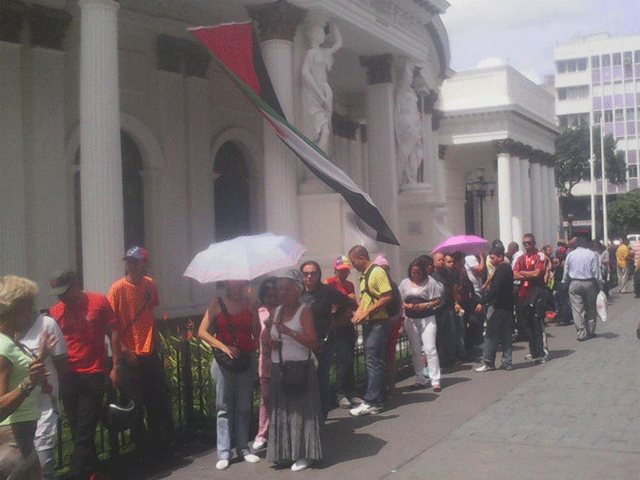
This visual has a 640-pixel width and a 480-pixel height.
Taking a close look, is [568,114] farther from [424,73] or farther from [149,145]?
[149,145]

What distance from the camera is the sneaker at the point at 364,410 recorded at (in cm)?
872

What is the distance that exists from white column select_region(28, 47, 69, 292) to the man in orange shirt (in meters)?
6.67

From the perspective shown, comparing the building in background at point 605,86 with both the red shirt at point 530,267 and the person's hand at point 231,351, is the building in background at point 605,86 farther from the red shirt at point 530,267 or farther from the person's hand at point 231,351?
the person's hand at point 231,351

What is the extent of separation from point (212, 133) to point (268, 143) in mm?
4368

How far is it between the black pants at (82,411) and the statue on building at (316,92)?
809cm

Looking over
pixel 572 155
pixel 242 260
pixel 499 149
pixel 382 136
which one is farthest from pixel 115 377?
pixel 572 155

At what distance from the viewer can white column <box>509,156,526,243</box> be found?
31.4 metres

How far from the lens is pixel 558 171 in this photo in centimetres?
5794

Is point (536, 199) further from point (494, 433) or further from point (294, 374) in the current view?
point (294, 374)

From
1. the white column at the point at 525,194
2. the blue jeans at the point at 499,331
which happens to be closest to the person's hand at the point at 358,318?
the blue jeans at the point at 499,331

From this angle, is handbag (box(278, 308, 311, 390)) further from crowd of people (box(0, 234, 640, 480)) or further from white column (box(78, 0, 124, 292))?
white column (box(78, 0, 124, 292))

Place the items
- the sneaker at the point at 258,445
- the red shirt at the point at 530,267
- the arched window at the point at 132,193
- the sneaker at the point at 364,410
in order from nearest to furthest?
the sneaker at the point at 258,445, the sneaker at the point at 364,410, the red shirt at the point at 530,267, the arched window at the point at 132,193

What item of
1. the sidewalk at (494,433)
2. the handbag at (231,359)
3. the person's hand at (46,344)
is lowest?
the sidewalk at (494,433)

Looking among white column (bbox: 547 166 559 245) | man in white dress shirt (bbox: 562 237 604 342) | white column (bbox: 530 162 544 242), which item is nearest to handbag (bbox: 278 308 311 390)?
man in white dress shirt (bbox: 562 237 604 342)
